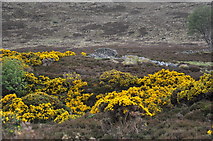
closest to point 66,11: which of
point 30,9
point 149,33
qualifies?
point 30,9

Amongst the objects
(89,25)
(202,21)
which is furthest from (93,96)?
(89,25)

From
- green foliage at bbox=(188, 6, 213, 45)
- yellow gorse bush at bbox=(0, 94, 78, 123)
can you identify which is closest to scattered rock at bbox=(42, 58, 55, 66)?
yellow gorse bush at bbox=(0, 94, 78, 123)

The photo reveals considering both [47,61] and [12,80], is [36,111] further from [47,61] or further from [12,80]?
[47,61]

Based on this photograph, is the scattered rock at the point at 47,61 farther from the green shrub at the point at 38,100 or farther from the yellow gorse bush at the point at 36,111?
the yellow gorse bush at the point at 36,111

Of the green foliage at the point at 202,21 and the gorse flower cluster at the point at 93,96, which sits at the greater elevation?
the green foliage at the point at 202,21

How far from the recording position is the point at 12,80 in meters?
13.0

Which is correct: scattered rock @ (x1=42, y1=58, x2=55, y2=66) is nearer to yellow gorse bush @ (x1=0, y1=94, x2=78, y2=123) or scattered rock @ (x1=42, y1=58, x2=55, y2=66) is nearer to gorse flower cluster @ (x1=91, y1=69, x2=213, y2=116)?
gorse flower cluster @ (x1=91, y1=69, x2=213, y2=116)

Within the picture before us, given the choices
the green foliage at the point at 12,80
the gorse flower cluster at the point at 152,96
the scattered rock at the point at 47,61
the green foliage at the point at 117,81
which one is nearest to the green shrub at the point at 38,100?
the gorse flower cluster at the point at 152,96

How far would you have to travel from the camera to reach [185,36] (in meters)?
65.7

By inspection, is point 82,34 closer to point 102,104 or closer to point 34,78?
point 34,78

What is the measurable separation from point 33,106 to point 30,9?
337 feet

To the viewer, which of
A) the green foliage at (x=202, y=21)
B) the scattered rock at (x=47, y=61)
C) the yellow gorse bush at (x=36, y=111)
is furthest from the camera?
the green foliage at (x=202, y=21)

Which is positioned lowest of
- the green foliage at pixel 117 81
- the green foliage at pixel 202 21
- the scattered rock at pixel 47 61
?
the green foliage at pixel 117 81

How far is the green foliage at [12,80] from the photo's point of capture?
Result: 12632 millimetres
